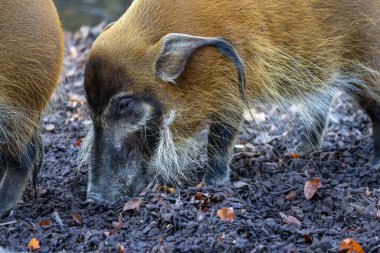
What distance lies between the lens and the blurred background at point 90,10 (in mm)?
12998

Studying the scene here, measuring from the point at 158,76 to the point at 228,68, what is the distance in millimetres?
515

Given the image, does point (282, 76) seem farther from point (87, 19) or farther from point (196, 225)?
point (87, 19)

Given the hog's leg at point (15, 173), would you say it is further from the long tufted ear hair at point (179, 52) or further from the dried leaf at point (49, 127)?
the dried leaf at point (49, 127)

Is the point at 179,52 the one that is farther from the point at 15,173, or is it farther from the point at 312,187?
the point at 15,173

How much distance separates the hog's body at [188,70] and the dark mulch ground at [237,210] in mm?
376

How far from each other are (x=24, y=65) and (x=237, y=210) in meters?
1.66

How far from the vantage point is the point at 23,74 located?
5.25 metres

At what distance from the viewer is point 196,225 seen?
183 inches

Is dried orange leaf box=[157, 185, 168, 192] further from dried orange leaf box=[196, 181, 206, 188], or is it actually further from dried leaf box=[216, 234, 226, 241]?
dried leaf box=[216, 234, 226, 241]

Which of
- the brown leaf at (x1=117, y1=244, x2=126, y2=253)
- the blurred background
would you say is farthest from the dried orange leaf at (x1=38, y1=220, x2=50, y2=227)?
the blurred background

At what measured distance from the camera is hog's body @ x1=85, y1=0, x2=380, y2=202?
5500 mm

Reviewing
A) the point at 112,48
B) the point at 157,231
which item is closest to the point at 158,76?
the point at 112,48

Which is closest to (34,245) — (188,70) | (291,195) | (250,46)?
(188,70)

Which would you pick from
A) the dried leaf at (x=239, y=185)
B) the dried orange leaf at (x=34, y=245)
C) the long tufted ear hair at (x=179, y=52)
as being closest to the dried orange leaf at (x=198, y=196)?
the dried leaf at (x=239, y=185)
